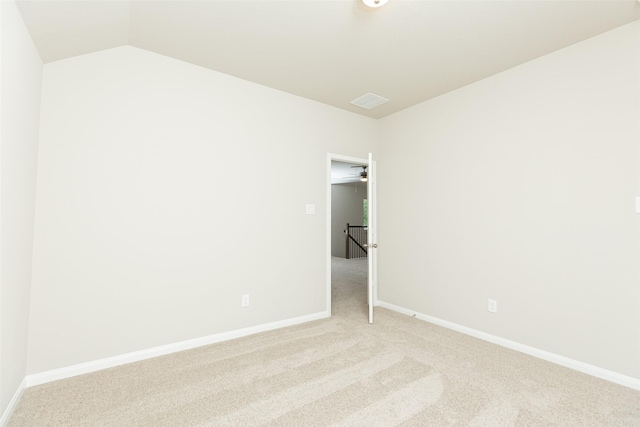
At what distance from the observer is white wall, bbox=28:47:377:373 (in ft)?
7.02

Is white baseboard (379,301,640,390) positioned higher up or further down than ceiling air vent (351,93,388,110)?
further down

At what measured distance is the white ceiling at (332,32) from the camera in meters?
1.91

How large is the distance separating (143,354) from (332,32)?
305 cm

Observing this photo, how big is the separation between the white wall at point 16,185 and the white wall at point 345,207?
886 cm

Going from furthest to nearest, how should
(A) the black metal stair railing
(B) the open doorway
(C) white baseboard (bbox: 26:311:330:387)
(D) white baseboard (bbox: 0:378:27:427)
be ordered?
(A) the black metal stair railing
(B) the open doorway
(C) white baseboard (bbox: 26:311:330:387)
(D) white baseboard (bbox: 0:378:27:427)

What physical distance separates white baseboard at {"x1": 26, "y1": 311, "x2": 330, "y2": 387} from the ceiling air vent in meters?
2.71

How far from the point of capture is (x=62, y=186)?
214cm

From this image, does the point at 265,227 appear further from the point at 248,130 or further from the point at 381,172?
the point at 381,172

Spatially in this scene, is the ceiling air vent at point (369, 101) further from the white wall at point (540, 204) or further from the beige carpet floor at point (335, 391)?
the beige carpet floor at point (335, 391)

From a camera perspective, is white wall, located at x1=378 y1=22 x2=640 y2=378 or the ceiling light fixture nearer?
the ceiling light fixture

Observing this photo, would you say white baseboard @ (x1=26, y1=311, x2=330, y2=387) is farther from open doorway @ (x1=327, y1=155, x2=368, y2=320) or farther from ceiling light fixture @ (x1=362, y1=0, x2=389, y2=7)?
ceiling light fixture @ (x1=362, y1=0, x2=389, y2=7)

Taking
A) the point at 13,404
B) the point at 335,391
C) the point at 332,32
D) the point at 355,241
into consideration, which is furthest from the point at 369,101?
the point at 355,241

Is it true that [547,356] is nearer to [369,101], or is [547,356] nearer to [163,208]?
[369,101]

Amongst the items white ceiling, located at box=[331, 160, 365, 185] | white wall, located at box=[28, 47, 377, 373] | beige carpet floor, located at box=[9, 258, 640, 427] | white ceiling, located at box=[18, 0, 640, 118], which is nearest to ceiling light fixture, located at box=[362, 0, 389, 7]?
white ceiling, located at box=[18, 0, 640, 118]
